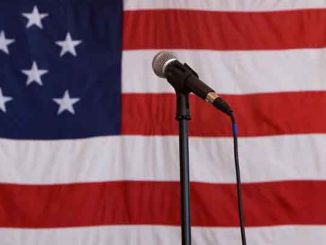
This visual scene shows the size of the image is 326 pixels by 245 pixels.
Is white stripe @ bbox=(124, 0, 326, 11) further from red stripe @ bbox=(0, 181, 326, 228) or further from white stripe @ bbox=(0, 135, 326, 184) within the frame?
red stripe @ bbox=(0, 181, 326, 228)

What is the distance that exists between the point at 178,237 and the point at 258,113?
49cm

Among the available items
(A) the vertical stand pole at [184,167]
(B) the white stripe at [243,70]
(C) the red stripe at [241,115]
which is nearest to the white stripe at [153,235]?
(C) the red stripe at [241,115]

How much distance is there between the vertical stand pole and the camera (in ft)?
2.96

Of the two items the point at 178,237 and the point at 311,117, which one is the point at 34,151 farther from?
the point at 311,117

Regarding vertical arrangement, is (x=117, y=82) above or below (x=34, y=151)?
above

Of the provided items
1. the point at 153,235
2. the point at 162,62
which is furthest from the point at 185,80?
the point at 153,235

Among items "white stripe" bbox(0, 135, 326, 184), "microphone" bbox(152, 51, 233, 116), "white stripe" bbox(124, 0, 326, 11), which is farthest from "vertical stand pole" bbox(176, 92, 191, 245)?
"white stripe" bbox(124, 0, 326, 11)

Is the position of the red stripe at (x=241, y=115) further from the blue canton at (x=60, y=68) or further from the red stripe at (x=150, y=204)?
the red stripe at (x=150, y=204)

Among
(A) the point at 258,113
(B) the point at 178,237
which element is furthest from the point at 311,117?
(B) the point at 178,237

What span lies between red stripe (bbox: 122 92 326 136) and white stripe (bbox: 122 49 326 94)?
0.09ft

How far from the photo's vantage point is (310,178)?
1488 mm

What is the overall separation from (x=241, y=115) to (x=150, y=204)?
1.40 ft

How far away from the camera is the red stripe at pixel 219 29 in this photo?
5.09 feet

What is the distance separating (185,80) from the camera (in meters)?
0.90
